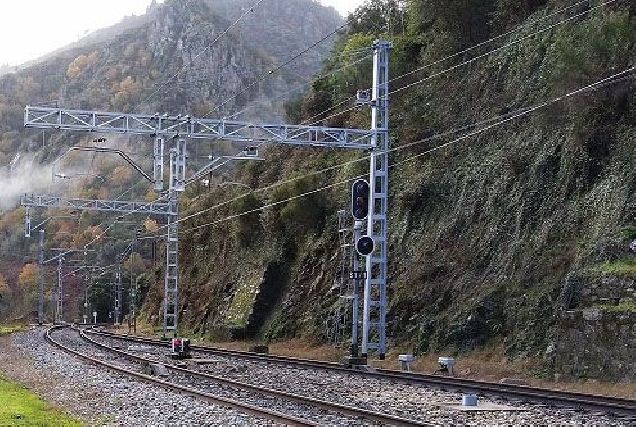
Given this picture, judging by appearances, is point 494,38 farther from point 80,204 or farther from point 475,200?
point 80,204

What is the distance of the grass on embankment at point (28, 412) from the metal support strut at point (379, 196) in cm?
1361

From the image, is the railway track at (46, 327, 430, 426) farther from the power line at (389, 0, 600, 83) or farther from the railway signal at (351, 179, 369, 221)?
the power line at (389, 0, 600, 83)

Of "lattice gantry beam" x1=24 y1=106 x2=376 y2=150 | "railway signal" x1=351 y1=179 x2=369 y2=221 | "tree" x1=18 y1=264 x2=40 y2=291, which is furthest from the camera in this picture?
"tree" x1=18 y1=264 x2=40 y2=291

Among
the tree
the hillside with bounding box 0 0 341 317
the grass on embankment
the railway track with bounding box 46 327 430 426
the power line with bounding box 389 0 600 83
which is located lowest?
the grass on embankment

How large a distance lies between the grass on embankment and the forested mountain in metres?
13.6

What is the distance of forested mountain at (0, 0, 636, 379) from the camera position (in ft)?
86.7

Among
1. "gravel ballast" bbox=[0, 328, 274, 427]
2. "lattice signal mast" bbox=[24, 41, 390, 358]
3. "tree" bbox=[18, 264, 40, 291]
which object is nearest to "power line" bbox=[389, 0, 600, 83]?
"lattice signal mast" bbox=[24, 41, 390, 358]

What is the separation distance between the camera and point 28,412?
1555cm

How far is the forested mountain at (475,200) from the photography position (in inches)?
1041

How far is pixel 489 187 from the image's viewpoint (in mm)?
33250

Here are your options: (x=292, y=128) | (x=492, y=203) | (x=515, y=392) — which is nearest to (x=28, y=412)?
(x=515, y=392)

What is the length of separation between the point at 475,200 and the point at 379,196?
4.20 metres

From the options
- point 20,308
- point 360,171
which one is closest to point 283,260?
point 360,171

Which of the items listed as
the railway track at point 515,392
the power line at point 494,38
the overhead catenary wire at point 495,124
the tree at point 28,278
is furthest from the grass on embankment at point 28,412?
the tree at point 28,278
